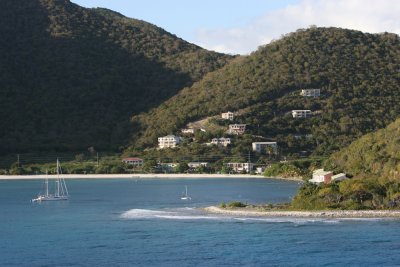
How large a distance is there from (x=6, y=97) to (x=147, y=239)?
131260 millimetres

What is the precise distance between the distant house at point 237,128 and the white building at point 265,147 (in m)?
6.44

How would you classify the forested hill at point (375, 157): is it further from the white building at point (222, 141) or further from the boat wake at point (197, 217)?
the white building at point (222, 141)

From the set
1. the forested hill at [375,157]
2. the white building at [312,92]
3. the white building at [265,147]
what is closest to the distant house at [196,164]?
the white building at [265,147]

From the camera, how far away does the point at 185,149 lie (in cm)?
15662

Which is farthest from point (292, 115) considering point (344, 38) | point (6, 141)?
point (6, 141)

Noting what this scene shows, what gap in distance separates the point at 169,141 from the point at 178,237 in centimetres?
9876

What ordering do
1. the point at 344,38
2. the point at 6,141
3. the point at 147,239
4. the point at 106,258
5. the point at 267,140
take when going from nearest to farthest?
the point at 106,258, the point at 147,239, the point at 267,140, the point at 6,141, the point at 344,38

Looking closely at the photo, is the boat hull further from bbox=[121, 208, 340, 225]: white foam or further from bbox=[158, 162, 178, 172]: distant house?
bbox=[158, 162, 178, 172]: distant house

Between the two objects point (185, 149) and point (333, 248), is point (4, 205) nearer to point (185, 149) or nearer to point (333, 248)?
point (333, 248)

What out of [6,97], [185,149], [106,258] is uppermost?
[6,97]

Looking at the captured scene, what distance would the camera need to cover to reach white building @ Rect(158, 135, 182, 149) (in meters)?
161

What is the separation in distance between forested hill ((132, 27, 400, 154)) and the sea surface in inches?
2406

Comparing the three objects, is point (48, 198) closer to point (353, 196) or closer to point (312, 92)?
point (353, 196)

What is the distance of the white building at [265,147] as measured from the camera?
150 metres
